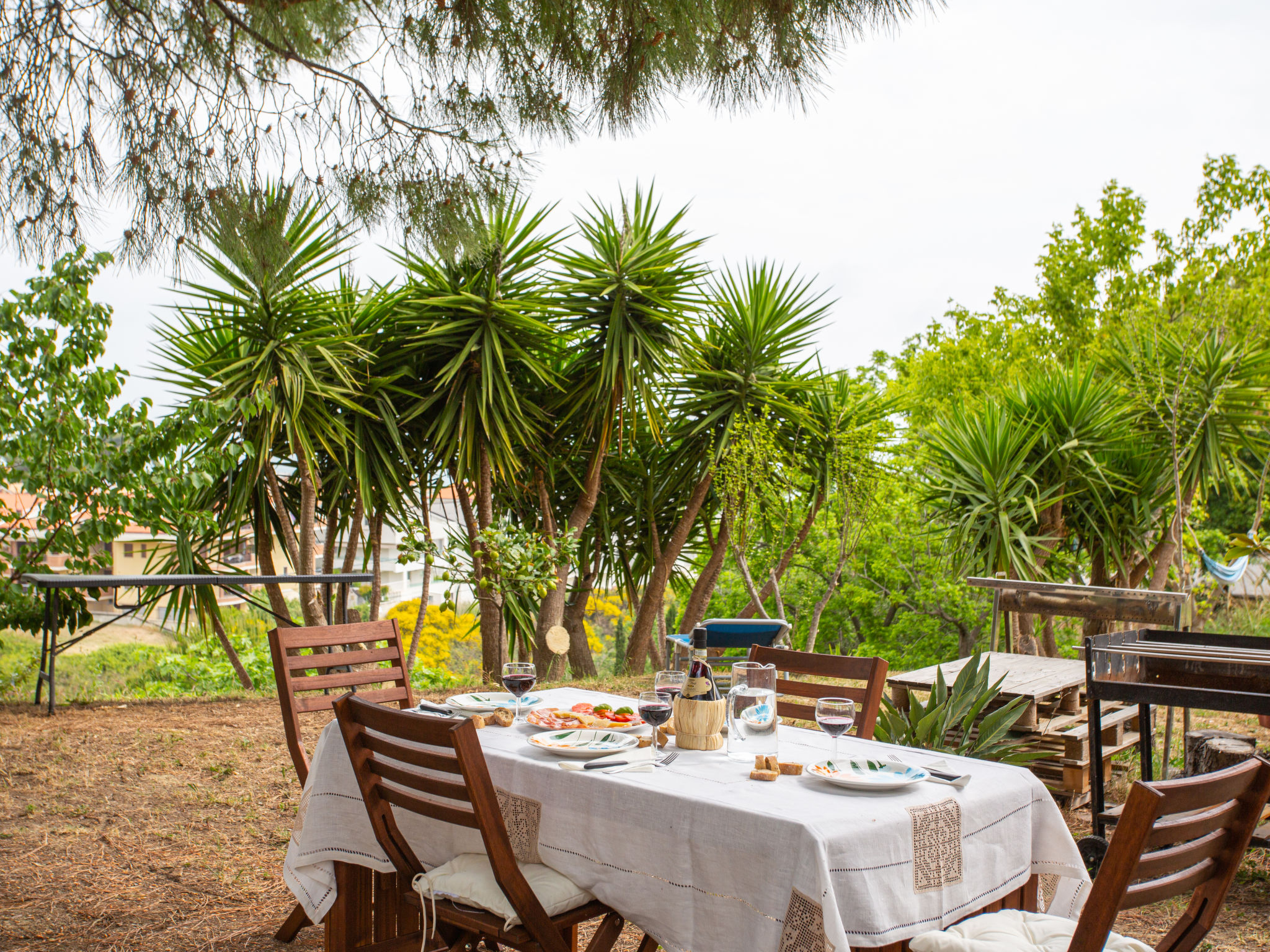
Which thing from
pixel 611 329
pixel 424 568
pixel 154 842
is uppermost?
pixel 611 329

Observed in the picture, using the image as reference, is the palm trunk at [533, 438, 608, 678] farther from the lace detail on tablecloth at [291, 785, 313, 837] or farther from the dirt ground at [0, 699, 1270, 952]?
the lace detail on tablecloth at [291, 785, 313, 837]

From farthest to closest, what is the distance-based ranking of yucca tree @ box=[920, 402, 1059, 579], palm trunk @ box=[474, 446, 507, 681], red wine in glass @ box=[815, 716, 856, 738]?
yucca tree @ box=[920, 402, 1059, 579] < palm trunk @ box=[474, 446, 507, 681] < red wine in glass @ box=[815, 716, 856, 738]

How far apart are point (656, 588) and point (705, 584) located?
57cm

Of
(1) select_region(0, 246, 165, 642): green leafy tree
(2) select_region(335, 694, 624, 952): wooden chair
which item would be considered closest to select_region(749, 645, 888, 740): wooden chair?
(2) select_region(335, 694, 624, 952): wooden chair

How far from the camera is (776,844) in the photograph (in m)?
1.64

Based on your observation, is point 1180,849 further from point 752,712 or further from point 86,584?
point 86,584

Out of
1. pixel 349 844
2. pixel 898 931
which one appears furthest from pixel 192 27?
pixel 898 931

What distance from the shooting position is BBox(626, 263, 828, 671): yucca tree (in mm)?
8086

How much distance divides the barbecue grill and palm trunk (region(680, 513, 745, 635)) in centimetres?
509

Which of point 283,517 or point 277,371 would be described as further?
point 283,517

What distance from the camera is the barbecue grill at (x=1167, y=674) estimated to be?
2555mm

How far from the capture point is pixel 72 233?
8.80 feet

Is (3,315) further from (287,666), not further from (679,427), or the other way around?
(679,427)

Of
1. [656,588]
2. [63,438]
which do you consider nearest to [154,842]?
[63,438]
